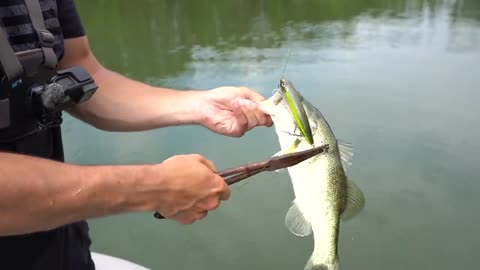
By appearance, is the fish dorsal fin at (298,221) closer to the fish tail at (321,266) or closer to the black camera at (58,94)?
the fish tail at (321,266)

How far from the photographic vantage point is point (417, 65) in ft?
23.7

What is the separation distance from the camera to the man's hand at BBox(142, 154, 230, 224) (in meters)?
1.14

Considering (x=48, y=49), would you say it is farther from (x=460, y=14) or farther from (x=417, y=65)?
(x=460, y=14)

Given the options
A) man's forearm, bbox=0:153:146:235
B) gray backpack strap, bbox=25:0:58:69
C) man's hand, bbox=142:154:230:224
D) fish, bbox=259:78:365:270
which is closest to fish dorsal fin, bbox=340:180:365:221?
fish, bbox=259:78:365:270

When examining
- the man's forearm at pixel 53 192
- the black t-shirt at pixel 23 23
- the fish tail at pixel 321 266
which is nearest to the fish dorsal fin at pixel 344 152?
the fish tail at pixel 321 266

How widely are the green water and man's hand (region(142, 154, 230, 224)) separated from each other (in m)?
2.33

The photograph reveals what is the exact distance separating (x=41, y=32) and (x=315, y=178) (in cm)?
81

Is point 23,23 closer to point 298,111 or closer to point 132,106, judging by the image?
point 132,106

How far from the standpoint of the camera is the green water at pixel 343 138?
3.60m

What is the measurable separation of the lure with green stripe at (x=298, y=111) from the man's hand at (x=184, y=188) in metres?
0.31

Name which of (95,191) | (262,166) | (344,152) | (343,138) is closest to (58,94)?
(95,191)

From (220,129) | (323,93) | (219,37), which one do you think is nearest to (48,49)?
(220,129)

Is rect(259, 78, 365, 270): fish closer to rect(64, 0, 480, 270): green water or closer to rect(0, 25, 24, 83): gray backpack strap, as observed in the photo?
rect(0, 25, 24, 83): gray backpack strap

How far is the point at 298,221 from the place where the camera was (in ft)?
5.16
